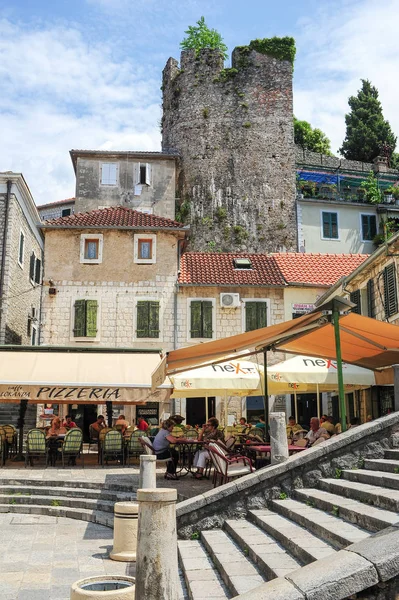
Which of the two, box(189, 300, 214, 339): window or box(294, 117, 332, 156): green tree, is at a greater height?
box(294, 117, 332, 156): green tree

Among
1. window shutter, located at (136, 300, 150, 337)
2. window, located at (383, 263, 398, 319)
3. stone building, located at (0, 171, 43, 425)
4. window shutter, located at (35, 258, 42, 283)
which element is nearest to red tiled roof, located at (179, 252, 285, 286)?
window shutter, located at (136, 300, 150, 337)

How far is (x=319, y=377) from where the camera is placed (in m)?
→ 13.1

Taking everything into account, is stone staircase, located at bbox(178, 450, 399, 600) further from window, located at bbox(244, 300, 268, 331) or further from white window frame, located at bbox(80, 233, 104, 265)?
white window frame, located at bbox(80, 233, 104, 265)

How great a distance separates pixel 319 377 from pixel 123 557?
6.87 meters

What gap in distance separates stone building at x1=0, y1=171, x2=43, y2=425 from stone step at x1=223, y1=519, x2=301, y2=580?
1653cm

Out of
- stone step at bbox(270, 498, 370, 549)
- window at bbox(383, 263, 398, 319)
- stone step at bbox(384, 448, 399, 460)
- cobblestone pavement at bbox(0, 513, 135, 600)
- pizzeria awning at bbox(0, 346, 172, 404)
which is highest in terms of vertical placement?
window at bbox(383, 263, 398, 319)

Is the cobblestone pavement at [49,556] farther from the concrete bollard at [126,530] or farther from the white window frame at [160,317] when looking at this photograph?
the white window frame at [160,317]

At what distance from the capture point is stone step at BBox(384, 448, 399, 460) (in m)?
7.44

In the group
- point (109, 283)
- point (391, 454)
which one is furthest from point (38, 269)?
point (391, 454)

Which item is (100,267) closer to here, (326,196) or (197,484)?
(197,484)

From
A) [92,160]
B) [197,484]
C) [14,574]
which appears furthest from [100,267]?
[14,574]

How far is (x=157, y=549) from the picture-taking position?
425 cm

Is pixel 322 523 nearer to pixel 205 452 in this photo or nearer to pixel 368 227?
pixel 205 452

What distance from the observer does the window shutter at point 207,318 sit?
76.5 feet
